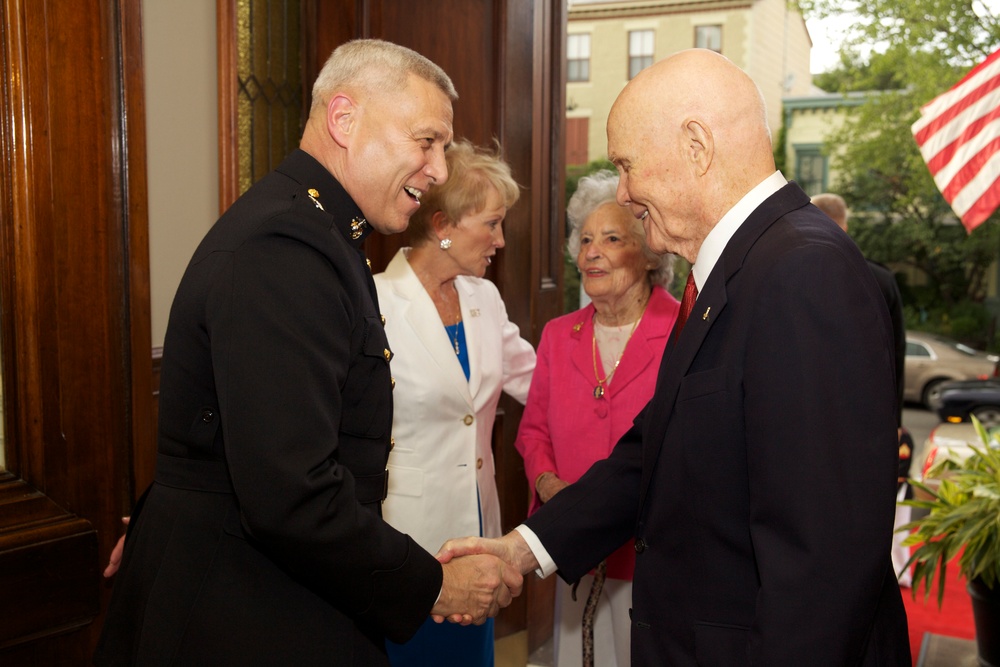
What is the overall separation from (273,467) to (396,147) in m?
0.72

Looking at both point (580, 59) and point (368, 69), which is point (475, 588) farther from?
point (580, 59)

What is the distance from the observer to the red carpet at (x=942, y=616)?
14.9ft

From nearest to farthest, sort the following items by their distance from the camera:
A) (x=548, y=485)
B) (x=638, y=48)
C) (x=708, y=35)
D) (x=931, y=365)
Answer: (x=548, y=485) → (x=931, y=365) → (x=708, y=35) → (x=638, y=48)

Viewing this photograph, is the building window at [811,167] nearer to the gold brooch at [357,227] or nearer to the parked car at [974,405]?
the parked car at [974,405]

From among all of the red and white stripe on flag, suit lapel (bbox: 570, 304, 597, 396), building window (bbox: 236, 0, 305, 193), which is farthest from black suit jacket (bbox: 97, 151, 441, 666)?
the red and white stripe on flag

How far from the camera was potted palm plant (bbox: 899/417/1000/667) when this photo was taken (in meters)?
3.40

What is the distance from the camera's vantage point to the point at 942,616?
4824mm

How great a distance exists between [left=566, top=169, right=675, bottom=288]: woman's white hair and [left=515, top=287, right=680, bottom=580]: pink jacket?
0.06 metres

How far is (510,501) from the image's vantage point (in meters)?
4.16

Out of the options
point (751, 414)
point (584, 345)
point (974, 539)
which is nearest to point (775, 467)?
point (751, 414)

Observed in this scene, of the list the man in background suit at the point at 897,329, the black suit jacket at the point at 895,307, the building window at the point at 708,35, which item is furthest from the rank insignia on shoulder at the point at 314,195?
the building window at the point at 708,35

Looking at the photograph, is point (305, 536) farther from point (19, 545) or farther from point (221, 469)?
point (19, 545)

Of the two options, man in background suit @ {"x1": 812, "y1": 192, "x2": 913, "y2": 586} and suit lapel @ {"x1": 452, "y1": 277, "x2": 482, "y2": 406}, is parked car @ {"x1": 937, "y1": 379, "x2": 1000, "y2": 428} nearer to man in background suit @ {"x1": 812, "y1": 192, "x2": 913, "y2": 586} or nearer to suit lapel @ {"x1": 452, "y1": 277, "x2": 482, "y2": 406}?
man in background suit @ {"x1": 812, "y1": 192, "x2": 913, "y2": 586}

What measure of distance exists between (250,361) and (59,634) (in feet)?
4.53
